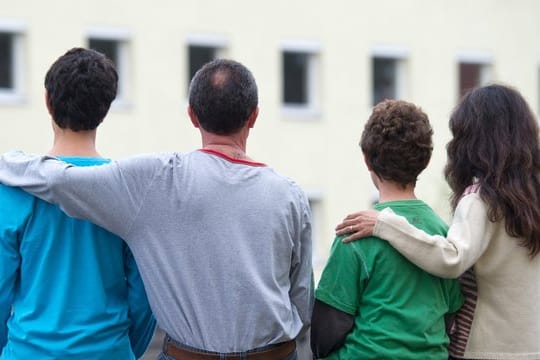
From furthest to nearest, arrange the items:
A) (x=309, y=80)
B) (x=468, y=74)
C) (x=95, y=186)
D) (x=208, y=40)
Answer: (x=468, y=74) < (x=309, y=80) < (x=208, y=40) < (x=95, y=186)

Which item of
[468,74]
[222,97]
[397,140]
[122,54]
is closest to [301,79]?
[122,54]

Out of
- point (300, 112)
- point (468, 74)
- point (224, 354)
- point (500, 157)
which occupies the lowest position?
point (300, 112)

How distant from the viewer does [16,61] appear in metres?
23.4

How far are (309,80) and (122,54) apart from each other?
4398 mm

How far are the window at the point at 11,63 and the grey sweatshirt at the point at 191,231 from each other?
19.3 meters

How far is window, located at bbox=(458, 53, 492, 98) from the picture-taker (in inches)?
1136

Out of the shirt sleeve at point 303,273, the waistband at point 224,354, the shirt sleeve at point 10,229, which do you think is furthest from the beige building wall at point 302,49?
the shirt sleeve at point 10,229

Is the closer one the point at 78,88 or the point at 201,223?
the point at 201,223

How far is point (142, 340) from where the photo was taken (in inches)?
184

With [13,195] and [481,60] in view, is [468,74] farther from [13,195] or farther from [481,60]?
[13,195]

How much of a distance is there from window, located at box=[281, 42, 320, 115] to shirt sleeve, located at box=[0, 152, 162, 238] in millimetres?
22058

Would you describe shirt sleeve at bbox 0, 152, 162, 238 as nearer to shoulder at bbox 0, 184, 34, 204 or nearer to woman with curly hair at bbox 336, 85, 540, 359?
shoulder at bbox 0, 184, 34, 204

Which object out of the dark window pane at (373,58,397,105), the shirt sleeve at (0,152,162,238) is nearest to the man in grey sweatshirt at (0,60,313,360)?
the shirt sleeve at (0,152,162,238)

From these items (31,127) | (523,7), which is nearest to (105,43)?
(31,127)
